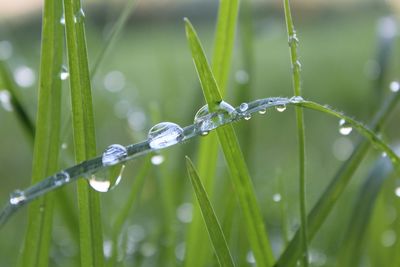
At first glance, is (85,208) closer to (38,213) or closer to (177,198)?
(38,213)

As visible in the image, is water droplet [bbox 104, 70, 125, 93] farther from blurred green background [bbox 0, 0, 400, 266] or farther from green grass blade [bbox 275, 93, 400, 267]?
green grass blade [bbox 275, 93, 400, 267]

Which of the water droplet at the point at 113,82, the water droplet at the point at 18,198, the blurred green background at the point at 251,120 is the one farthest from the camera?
the water droplet at the point at 113,82

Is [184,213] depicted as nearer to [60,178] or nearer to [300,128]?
[300,128]

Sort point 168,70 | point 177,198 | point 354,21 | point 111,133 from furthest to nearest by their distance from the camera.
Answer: point 354,21 < point 111,133 < point 168,70 < point 177,198

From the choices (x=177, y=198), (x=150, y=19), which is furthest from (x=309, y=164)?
(x=150, y=19)

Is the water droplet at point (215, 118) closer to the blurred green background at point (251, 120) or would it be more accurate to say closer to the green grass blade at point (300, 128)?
the green grass blade at point (300, 128)

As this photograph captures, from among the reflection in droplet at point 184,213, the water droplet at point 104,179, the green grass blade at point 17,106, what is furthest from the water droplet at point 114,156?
the reflection in droplet at point 184,213

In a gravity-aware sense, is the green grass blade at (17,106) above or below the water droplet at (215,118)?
above
